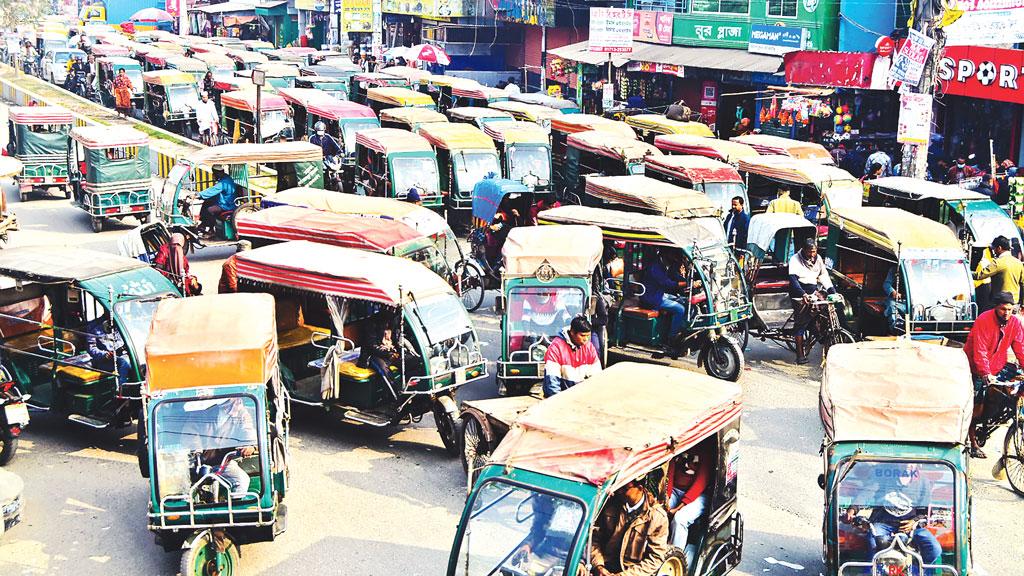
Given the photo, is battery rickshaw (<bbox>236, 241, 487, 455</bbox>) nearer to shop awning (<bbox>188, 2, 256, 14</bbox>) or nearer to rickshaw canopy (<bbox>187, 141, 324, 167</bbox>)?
rickshaw canopy (<bbox>187, 141, 324, 167</bbox>)

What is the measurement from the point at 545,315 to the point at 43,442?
550 cm

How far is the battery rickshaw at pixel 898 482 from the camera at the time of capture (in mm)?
8094

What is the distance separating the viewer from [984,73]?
2367 cm

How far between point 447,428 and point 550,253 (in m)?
2.45

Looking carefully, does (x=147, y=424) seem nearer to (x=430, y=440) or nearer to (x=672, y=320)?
(x=430, y=440)

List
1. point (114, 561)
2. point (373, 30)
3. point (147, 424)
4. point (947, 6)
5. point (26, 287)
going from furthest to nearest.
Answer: point (373, 30), point (947, 6), point (26, 287), point (114, 561), point (147, 424)

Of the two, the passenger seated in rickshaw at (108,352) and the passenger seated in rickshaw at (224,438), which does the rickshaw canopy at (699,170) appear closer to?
the passenger seated in rickshaw at (108,352)

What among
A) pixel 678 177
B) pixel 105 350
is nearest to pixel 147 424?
pixel 105 350

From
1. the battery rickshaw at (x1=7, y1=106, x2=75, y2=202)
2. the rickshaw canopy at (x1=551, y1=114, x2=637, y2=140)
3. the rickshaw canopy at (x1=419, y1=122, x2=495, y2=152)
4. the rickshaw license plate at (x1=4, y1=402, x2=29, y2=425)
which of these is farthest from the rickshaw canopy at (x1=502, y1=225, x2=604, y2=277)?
the battery rickshaw at (x1=7, y1=106, x2=75, y2=202)

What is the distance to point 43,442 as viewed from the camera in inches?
487

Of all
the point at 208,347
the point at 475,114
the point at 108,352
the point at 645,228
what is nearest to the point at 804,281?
the point at 645,228

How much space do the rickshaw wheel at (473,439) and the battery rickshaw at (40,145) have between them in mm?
16444

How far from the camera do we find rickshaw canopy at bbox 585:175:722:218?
16.5 metres

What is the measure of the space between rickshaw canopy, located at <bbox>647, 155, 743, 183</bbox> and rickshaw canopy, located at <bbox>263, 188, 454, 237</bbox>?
486cm
